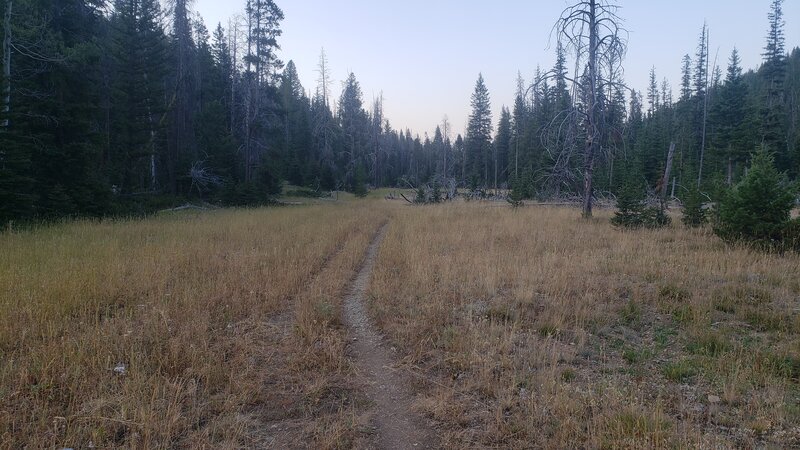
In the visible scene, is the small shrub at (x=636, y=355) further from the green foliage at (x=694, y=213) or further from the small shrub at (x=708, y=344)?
the green foliage at (x=694, y=213)

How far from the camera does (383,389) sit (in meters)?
4.38

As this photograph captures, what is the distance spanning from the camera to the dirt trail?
11.5 feet

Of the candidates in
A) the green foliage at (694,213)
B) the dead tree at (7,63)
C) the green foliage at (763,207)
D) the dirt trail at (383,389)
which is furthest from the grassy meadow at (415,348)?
the dead tree at (7,63)

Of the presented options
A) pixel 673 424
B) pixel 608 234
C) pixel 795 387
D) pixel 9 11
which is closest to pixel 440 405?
pixel 673 424

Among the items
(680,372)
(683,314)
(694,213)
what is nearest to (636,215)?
(694,213)

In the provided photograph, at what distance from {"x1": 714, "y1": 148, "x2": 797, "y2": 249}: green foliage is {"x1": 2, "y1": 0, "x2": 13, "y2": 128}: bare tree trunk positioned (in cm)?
2241

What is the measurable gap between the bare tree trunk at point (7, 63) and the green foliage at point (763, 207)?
22.4 metres

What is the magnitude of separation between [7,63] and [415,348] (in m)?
19.4

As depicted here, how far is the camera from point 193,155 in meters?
30.1

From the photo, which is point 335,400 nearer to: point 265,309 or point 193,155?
point 265,309

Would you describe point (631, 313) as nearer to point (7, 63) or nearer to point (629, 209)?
point (629, 209)

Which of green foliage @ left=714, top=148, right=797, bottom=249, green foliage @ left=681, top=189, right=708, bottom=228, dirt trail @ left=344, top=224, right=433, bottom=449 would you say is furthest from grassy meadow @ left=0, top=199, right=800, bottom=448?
green foliage @ left=681, top=189, right=708, bottom=228

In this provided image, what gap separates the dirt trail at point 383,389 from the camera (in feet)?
11.5

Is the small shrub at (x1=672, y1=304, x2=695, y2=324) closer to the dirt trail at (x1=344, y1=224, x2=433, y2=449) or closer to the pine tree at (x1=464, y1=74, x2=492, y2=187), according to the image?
the dirt trail at (x1=344, y1=224, x2=433, y2=449)
